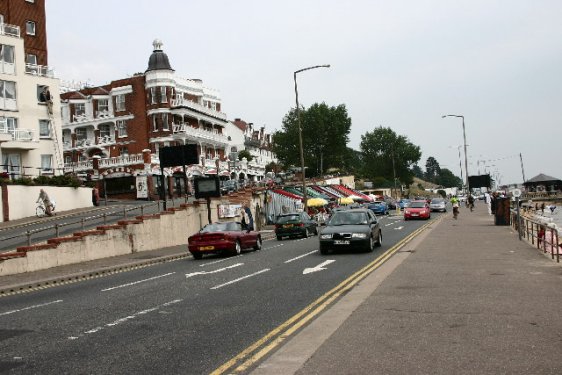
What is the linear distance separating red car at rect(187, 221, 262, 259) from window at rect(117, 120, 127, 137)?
142ft

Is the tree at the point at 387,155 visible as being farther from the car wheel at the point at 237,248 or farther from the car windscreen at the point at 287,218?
the car wheel at the point at 237,248

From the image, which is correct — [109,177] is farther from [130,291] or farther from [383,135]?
[383,135]

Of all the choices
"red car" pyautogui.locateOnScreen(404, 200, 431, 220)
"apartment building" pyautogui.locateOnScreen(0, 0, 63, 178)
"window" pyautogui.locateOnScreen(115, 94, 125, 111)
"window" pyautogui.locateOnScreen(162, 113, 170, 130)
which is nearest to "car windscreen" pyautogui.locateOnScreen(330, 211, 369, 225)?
"red car" pyautogui.locateOnScreen(404, 200, 431, 220)

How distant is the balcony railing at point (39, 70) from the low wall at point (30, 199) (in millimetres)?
13319

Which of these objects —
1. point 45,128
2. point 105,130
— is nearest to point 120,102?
point 105,130

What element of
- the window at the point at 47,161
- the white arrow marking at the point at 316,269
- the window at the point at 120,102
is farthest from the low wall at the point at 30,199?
the window at the point at 120,102

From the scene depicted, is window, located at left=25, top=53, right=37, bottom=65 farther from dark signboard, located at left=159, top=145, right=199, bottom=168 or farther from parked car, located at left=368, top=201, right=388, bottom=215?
parked car, located at left=368, top=201, right=388, bottom=215

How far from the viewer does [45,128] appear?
48.5 m

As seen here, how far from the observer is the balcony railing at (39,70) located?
157ft

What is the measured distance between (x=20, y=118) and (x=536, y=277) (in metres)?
43.0

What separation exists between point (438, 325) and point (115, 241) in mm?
18959

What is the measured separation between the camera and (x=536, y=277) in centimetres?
1250

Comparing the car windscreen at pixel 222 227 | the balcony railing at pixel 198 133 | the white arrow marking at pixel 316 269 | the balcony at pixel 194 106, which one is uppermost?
the balcony at pixel 194 106

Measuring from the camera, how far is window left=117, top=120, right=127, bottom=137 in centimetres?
6346
